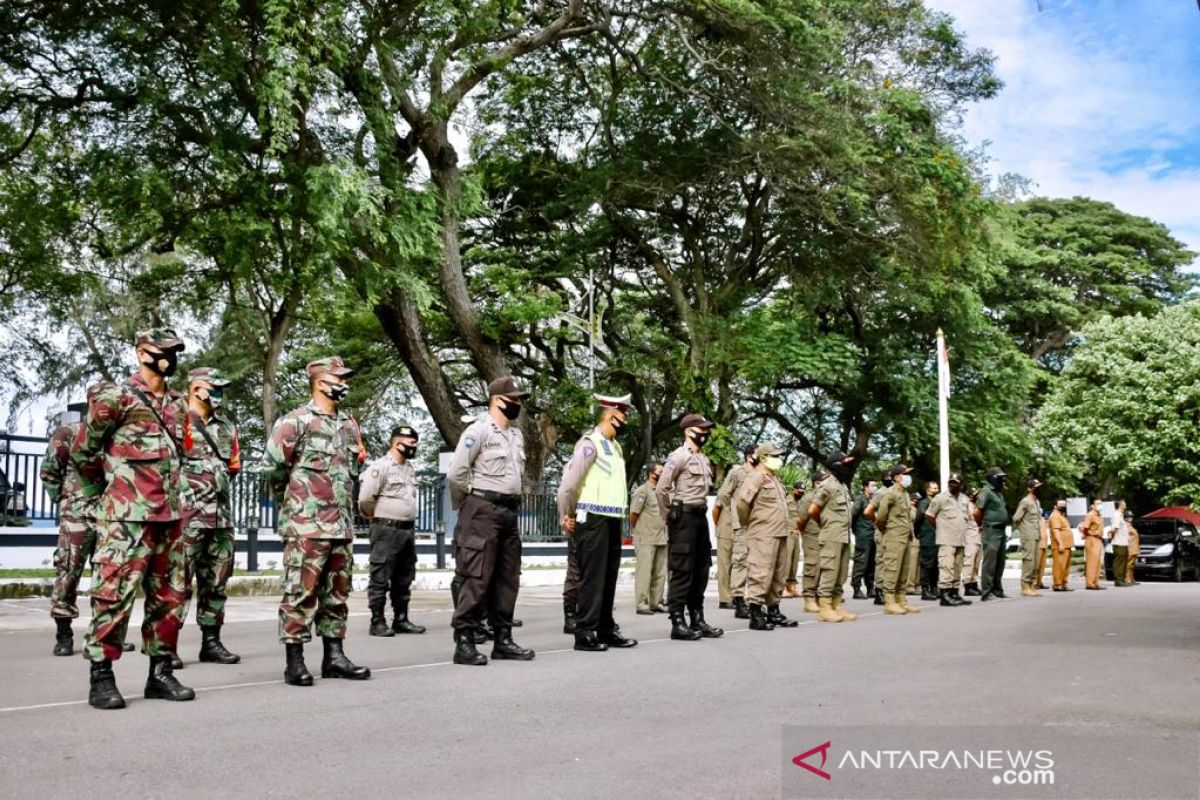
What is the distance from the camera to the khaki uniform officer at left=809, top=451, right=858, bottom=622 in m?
14.0

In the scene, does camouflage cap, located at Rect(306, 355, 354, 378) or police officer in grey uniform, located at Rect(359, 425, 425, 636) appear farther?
police officer in grey uniform, located at Rect(359, 425, 425, 636)

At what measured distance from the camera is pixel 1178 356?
37.8 meters

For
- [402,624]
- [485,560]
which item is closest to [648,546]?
[402,624]

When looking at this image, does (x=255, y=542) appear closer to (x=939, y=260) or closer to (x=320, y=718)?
(x=320, y=718)

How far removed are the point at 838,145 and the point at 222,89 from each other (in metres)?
12.5

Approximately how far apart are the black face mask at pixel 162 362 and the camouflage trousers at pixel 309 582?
1.37 meters

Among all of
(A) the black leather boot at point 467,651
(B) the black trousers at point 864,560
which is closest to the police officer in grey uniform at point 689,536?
(A) the black leather boot at point 467,651

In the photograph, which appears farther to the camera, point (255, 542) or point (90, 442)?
point (255, 542)

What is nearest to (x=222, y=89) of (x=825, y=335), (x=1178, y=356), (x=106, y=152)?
(x=106, y=152)

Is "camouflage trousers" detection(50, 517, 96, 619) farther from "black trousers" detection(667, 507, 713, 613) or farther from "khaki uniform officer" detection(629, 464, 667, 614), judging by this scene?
"khaki uniform officer" detection(629, 464, 667, 614)

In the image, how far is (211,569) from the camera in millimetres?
9609

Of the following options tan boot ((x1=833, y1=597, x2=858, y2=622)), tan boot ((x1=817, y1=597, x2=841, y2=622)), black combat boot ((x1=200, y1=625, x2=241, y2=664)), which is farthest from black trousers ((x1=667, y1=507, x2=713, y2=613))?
black combat boot ((x1=200, y1=625, x2=241, y2=664))

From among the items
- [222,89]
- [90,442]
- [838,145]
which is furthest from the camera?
[838,145]

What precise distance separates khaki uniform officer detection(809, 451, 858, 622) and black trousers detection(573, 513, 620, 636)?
431 centimetres
